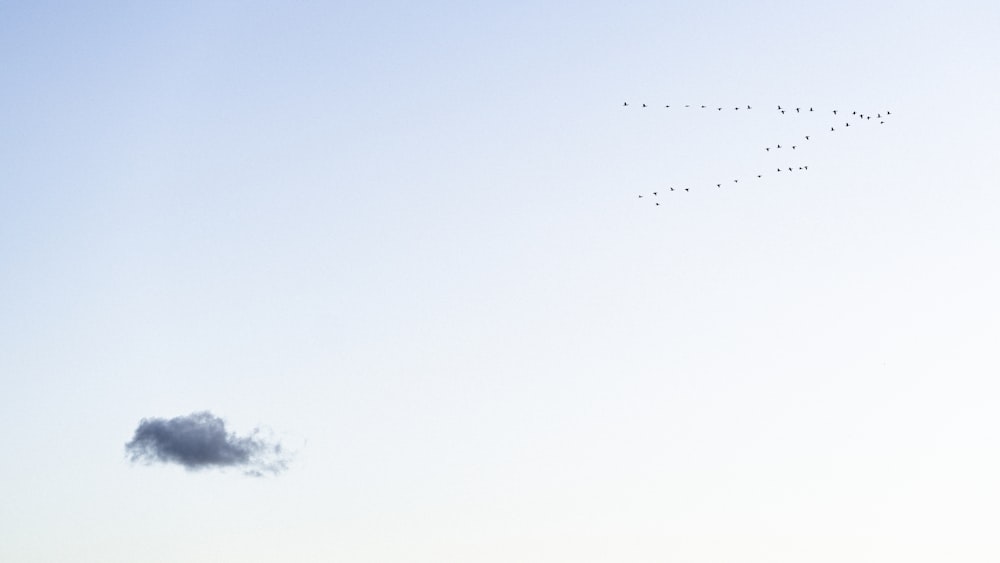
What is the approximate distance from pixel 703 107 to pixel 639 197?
33718 mm

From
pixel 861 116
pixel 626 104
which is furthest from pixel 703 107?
pixel 861 116

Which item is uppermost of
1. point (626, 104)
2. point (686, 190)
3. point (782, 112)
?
point (626, 104)

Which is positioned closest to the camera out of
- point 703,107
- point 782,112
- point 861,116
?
point 703,107

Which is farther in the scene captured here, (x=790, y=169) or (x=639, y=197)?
(x=639, y=197)

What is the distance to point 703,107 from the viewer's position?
443 ft

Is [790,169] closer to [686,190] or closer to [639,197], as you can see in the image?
[686,190]

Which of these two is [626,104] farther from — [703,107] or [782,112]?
[782,112]

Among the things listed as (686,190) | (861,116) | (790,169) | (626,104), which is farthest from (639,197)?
(861,116)

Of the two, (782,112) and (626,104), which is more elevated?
(626,104)

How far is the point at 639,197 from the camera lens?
534 ft

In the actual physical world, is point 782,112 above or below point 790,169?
above

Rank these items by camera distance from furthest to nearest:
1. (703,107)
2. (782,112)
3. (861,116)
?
1. (861,116)
2. (782,112)
3. (703,107)

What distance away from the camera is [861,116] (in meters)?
160

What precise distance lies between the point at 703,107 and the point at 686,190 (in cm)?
2238
